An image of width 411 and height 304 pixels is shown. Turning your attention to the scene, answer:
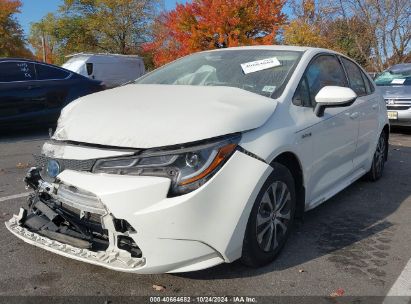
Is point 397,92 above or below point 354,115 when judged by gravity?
below

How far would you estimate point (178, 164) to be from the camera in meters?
2.64

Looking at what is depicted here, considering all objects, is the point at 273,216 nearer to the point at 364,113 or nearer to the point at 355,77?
the point at 364,113

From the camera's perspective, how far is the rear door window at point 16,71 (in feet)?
26.6

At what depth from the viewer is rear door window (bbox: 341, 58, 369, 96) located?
15.5 ft

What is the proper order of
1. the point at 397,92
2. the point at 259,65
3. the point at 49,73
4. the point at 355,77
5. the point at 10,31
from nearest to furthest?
the point at 259,65 → the point at 355,77 → the point at 49,73 → the point at 397,92 → the point at 10,31

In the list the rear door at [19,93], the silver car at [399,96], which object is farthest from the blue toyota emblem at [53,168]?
the silver car at [399,96]

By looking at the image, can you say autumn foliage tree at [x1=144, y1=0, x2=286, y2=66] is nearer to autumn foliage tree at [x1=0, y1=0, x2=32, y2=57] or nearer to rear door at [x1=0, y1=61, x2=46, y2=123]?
rear door at [x1=0, y1=61, x2=46, y2=123]

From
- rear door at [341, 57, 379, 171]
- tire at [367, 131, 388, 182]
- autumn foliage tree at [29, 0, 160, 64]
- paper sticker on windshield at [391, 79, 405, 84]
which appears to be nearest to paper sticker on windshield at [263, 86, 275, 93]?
rear door at [341, 57, 379, 171]

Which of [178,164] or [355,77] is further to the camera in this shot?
[355,77]

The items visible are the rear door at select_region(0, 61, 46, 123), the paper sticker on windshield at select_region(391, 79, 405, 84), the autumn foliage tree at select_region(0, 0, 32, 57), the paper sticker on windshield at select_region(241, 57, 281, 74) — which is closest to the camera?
the paper sticker on windshield at select_region(241, 57, 281, 74)

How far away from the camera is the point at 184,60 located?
4484 millimetres

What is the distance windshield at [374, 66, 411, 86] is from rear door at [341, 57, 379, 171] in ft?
18.8

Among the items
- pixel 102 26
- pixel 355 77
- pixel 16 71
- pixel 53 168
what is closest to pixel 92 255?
pixel 53 168

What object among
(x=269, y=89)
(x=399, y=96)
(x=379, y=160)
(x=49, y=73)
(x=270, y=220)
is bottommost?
(x=379, y=160)
